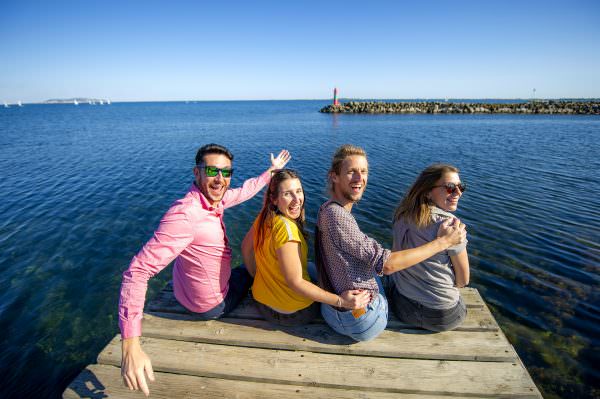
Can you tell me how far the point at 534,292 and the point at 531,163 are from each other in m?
16.9

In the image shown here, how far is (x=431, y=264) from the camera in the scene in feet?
11.1

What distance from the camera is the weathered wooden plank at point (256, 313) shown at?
3.72 metres

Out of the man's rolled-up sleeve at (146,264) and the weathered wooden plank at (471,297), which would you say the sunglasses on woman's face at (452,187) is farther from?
the man's rolled-up sleeve at (146,264)

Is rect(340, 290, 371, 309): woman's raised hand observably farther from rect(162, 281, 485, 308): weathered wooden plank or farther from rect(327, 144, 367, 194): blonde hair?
rect(162, 281, 485, 308): weathered wooden plank

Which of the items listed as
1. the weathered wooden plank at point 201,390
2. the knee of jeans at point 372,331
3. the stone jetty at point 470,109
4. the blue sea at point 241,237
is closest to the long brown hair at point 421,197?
the knee of jeans at point 372,331

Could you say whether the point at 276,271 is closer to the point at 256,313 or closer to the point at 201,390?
the point at 256,313

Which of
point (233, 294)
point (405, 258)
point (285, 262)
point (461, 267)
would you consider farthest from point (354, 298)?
point (233, 294)

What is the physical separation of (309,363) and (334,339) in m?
0.44

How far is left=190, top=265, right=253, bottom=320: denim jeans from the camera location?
3.74 meters

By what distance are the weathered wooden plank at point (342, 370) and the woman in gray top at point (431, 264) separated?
0.55 metres

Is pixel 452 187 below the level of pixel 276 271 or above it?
above

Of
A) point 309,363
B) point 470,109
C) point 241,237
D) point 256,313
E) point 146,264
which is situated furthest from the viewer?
point 470,109

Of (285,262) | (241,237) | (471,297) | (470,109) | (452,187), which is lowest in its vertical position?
(241,237)

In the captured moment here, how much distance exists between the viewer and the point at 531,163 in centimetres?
1947
